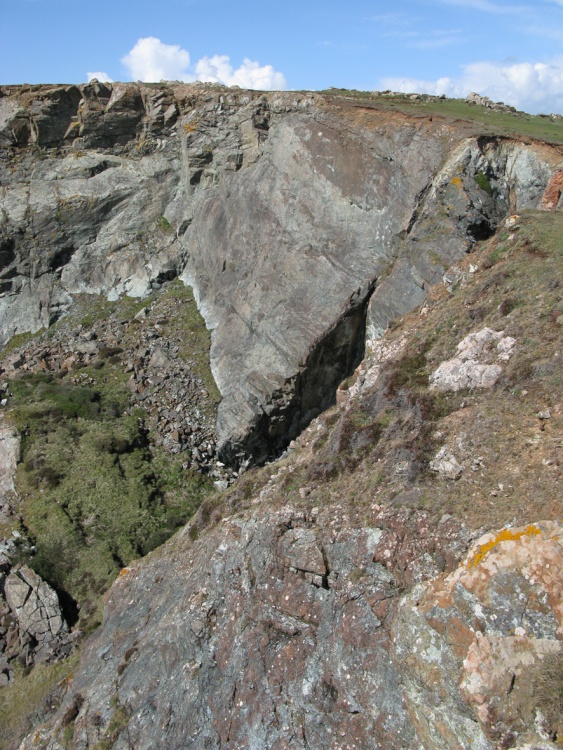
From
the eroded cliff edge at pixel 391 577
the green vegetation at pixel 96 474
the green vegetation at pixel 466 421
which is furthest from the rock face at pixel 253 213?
the eroded cliff edge at pixel 391 577

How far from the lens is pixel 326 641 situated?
1203 cm

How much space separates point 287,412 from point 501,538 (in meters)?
15.5

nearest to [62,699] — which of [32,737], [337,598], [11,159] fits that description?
[32,737]

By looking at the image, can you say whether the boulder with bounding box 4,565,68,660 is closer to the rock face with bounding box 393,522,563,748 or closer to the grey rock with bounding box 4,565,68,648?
the grey rock with bounding box 4,565,68,648

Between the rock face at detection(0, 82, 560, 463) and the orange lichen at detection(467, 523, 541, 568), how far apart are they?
12566 millimetres

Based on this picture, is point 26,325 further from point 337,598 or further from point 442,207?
point 337,598

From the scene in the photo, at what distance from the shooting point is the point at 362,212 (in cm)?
2430

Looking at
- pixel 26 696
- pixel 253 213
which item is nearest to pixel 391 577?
pixel 26 696

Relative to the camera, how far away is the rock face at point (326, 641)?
8.80 m

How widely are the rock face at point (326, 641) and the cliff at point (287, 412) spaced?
2.2 inches

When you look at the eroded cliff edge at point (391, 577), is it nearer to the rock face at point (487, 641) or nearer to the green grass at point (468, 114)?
the rock face at point (487, 641)

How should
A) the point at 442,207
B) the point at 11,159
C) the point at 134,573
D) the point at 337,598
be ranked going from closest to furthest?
the point at 337,598 < the point at 134,573 < the point at 442,207 < the point at 11,159

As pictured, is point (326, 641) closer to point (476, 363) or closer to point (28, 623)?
point (476, 363)

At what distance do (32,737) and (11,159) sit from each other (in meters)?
32.3
